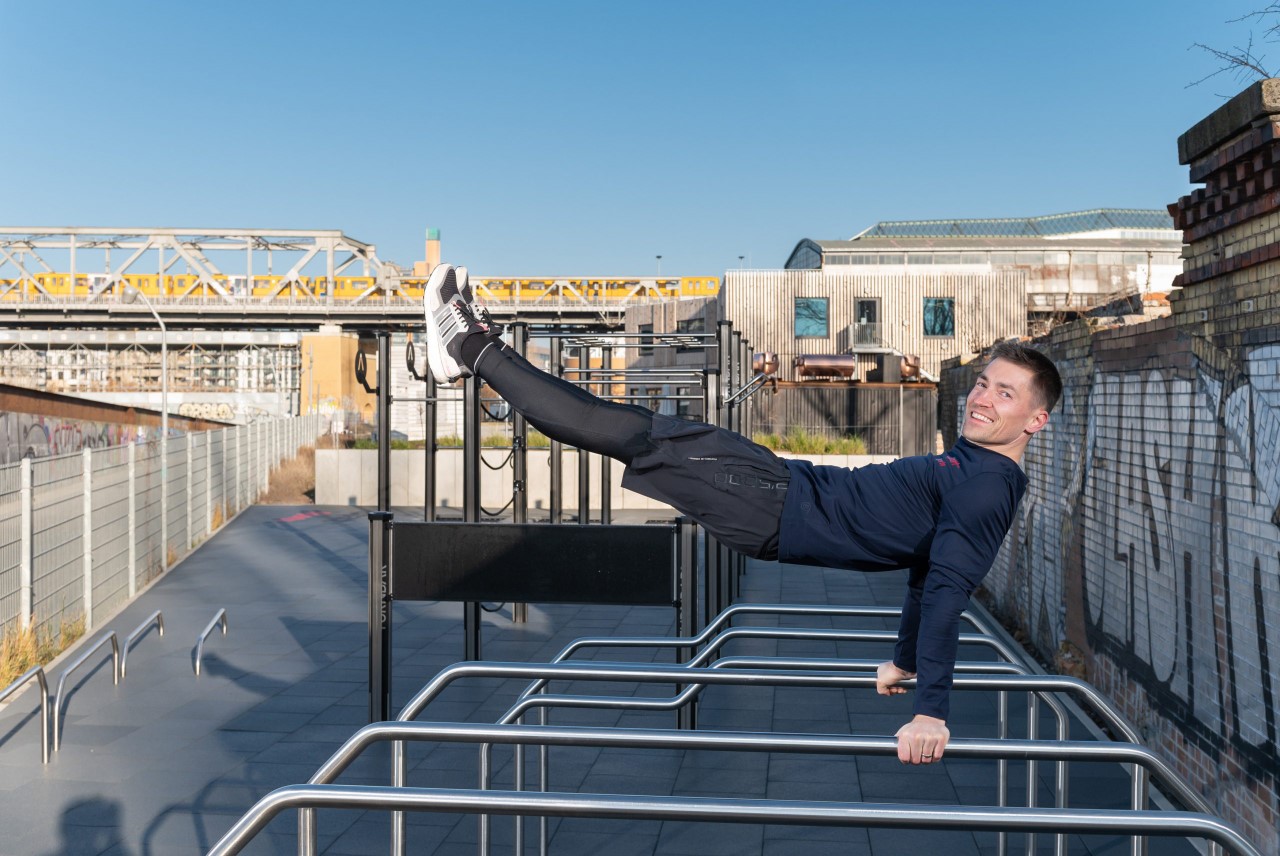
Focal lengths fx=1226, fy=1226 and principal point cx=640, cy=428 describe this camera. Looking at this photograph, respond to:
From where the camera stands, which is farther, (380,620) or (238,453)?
(238,453)

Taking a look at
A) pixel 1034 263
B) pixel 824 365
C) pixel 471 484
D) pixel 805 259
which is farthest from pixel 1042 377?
pixel 805 259

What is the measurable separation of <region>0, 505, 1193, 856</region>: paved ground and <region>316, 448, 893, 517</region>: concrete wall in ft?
37.3

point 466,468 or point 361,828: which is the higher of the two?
point 466,468

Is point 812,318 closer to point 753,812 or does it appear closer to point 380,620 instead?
point 380,620

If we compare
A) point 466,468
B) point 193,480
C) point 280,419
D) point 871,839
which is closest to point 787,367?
point 280,419

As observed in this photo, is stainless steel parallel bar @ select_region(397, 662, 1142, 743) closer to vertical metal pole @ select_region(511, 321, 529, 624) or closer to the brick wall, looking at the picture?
the brick wall

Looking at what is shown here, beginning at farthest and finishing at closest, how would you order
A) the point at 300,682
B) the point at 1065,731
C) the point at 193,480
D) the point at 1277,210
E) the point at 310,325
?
the point at 310,325 → the point at 193,480 → the point at 300,682 → the point at 1277,210 → the point at 1065,731

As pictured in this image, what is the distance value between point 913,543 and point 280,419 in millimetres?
28148

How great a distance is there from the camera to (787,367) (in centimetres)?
4506

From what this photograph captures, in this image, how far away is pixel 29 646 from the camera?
9.30 m

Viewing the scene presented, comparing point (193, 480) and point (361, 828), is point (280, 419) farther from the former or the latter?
point (361, 828)

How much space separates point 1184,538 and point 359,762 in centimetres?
475

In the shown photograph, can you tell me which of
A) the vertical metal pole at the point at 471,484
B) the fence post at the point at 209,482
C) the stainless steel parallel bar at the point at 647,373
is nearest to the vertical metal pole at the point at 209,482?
the fence post at the point at 209,482

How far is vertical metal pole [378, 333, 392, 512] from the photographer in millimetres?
9570
